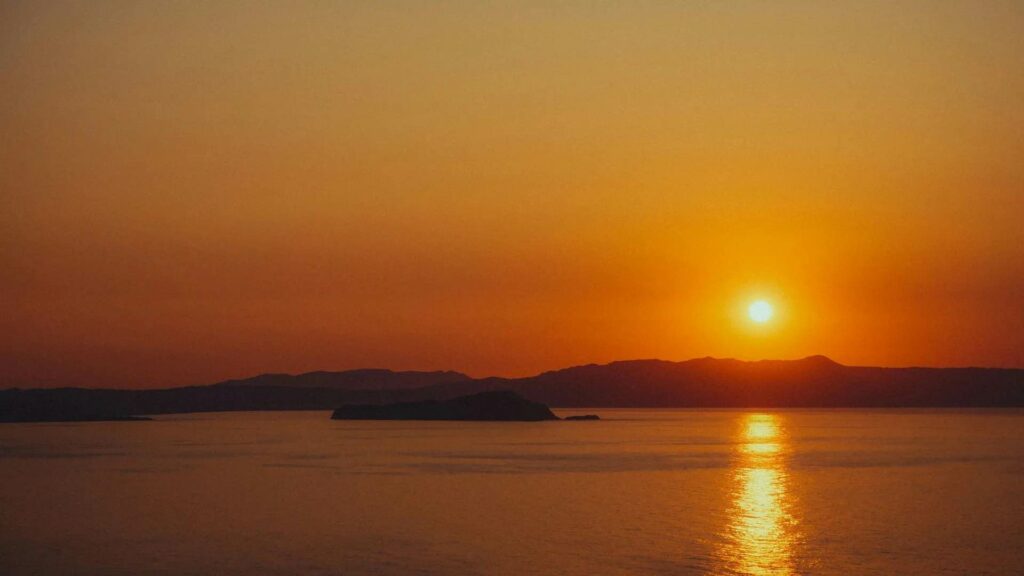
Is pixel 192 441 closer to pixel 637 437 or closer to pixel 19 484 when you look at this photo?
pixel 637 437

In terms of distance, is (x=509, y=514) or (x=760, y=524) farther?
(x=509, y=514)

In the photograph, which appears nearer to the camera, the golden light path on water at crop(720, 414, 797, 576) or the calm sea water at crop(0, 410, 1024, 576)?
the golden light path on water at crop(720, 414, 797, 576)

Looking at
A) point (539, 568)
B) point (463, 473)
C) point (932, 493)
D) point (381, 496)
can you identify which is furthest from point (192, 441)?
point (539, 568)

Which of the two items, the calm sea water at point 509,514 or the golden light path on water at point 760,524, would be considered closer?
the golden light path on water at point 760,524

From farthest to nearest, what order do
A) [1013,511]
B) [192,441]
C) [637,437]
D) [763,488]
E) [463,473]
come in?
[637,437]
[192,441]
[463,473]
[763,488]
[1013,511]
